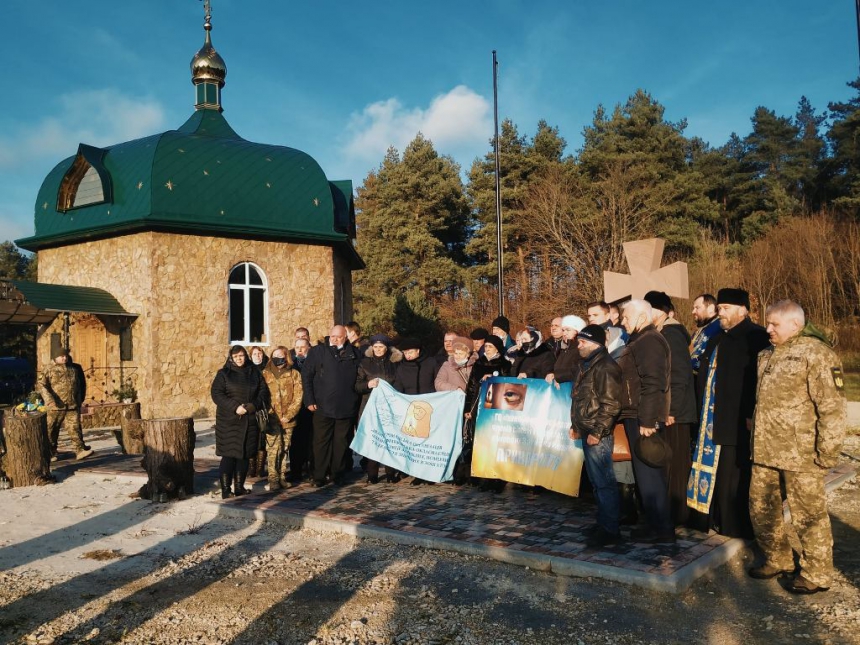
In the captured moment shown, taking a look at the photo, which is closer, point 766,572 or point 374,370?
point 766,572

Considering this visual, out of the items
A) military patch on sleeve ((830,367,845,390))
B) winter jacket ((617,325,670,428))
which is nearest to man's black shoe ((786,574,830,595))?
military patch on sleeve ((830,367,845,390))

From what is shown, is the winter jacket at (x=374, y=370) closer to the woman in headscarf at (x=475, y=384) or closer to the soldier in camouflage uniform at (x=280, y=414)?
the soldier in camouflage uniform at (x=280, y=414)

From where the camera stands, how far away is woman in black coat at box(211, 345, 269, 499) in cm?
784

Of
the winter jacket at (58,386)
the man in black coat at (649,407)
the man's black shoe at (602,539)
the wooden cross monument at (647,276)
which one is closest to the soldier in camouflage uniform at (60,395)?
the winter jacket at (58,386)

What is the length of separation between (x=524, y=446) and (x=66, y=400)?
7.59m

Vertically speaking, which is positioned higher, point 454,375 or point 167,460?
point 454,375

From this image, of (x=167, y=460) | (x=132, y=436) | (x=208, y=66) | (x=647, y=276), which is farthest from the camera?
(x=208, y=66)

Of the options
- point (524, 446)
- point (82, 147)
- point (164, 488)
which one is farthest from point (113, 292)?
point (524, 446)

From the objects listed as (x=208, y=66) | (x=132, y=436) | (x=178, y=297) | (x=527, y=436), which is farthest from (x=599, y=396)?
(x=208, y=66)

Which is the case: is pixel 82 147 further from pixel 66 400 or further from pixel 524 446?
pixel 524 446

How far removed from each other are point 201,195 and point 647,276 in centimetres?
1173

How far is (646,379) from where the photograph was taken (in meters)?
5.62

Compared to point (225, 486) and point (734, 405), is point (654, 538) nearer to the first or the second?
point (734, 405)

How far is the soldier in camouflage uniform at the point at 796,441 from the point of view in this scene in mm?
4578
